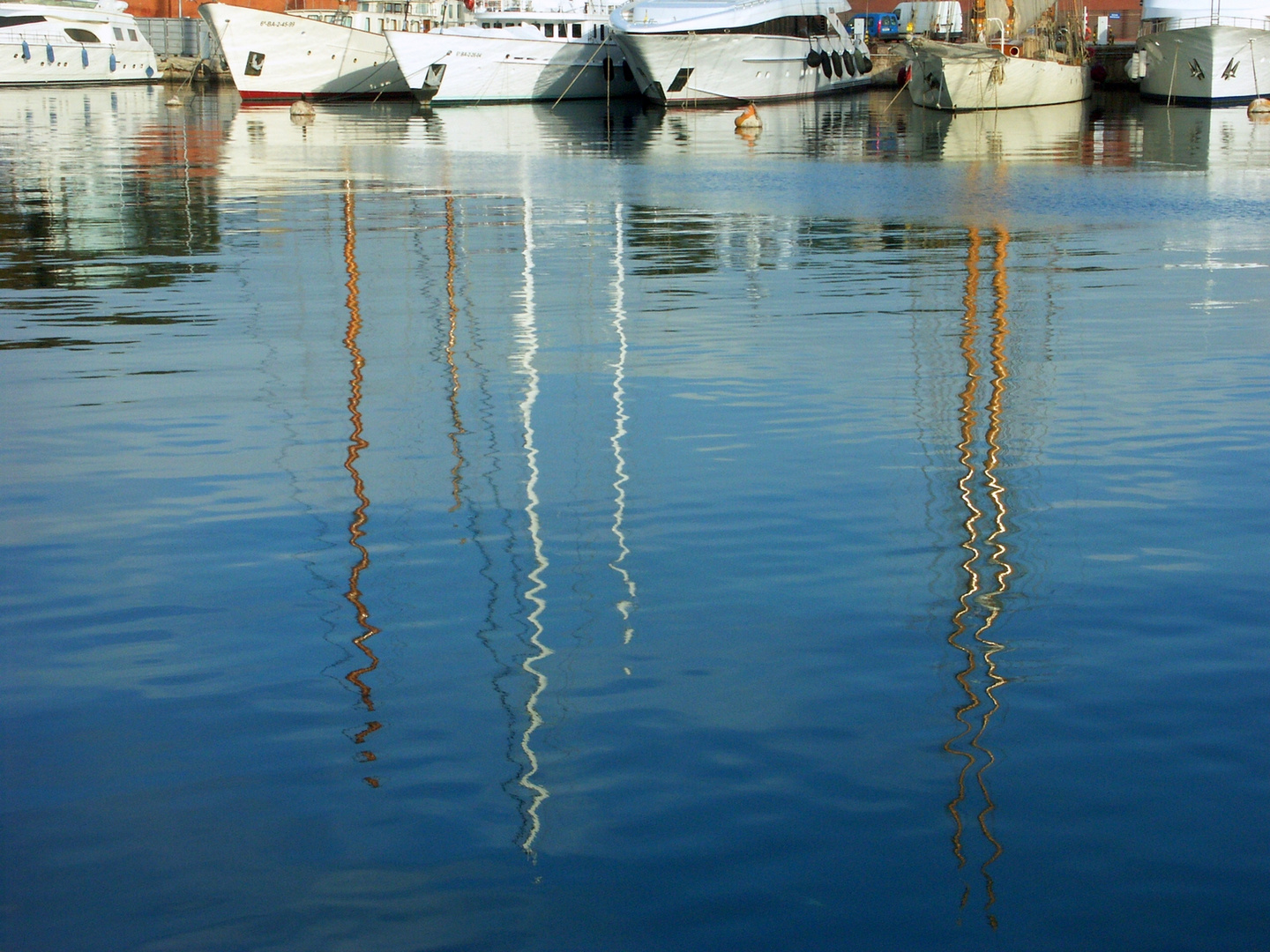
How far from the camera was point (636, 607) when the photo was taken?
661 centimetres

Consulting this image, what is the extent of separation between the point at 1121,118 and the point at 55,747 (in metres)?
44.8

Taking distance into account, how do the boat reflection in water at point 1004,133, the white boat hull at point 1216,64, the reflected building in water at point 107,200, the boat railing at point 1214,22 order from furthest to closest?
the boat railing at point 1214,22
the white boat hull at point 1216,64
the boat reflection in water at point 1004,133
the reflected building in water at point 107,200

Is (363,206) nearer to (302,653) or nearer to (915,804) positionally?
(302,653)

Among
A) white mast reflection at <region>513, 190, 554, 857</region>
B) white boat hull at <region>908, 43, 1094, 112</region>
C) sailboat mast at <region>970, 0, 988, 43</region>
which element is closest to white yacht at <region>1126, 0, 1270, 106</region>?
white boat hull at <region>908, 43, 1094, 112</region>

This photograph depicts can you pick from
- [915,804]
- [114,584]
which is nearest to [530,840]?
[915,804]

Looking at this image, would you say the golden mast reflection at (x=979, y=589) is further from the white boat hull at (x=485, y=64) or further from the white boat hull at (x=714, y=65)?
the white boat hull at (x=485, y=64)

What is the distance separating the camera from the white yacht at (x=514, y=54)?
57406mm

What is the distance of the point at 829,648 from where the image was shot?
614 cm

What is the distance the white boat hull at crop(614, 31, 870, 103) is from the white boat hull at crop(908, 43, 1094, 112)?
6.27 meters

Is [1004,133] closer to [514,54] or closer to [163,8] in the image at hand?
[514,54]

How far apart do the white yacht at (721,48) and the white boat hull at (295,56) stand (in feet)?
38.7

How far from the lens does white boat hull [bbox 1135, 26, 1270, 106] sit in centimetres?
5150

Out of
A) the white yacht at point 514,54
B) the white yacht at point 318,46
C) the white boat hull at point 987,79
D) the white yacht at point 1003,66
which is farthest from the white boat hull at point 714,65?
the white yacht at point 318,46

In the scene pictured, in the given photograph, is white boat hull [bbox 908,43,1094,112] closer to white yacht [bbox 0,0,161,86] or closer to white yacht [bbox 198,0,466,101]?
white yacht [bbox 198,0,466,101]
